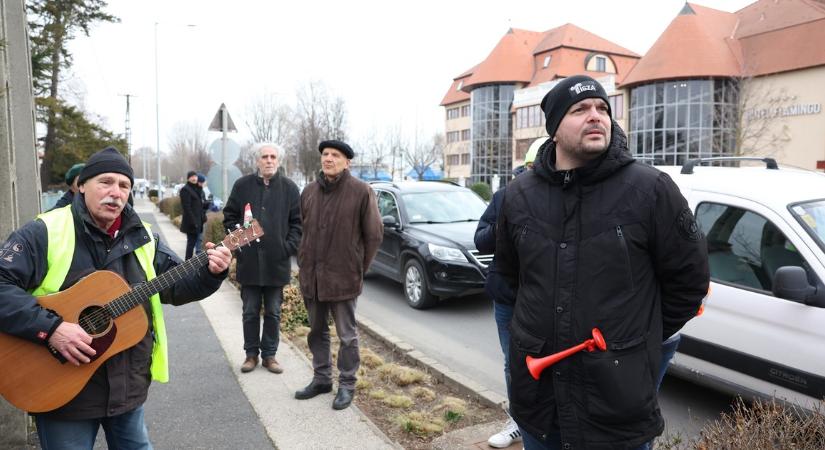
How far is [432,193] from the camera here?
371 inches

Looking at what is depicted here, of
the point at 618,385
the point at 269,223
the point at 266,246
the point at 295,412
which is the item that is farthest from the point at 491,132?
the point at 618,385

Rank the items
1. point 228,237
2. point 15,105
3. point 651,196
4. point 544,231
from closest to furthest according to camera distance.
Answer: point 651,196, point 544,231, point 228,237, point 15,105

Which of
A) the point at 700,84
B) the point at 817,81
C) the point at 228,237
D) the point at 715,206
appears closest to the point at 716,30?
the point at 700,84

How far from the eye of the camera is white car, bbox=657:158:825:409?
11.5 ft

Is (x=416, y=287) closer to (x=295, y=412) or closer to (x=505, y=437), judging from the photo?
(x=295, y=412)

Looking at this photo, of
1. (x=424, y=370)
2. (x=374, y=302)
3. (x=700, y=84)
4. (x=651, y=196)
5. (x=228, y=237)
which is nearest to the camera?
(x=651, y=196)

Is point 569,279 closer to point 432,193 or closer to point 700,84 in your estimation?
point 432,193

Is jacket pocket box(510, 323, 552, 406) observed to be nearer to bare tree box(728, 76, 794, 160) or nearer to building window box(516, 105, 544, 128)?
bare tree box(728, 76, 794, 160)

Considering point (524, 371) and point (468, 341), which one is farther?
point (468, 341)

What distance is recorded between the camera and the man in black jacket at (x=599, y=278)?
1.95m

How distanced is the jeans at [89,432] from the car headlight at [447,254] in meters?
5.30

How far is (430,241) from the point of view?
7.99 meters

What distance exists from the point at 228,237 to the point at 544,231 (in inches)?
69.6

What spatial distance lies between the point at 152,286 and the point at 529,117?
53.6 meters
